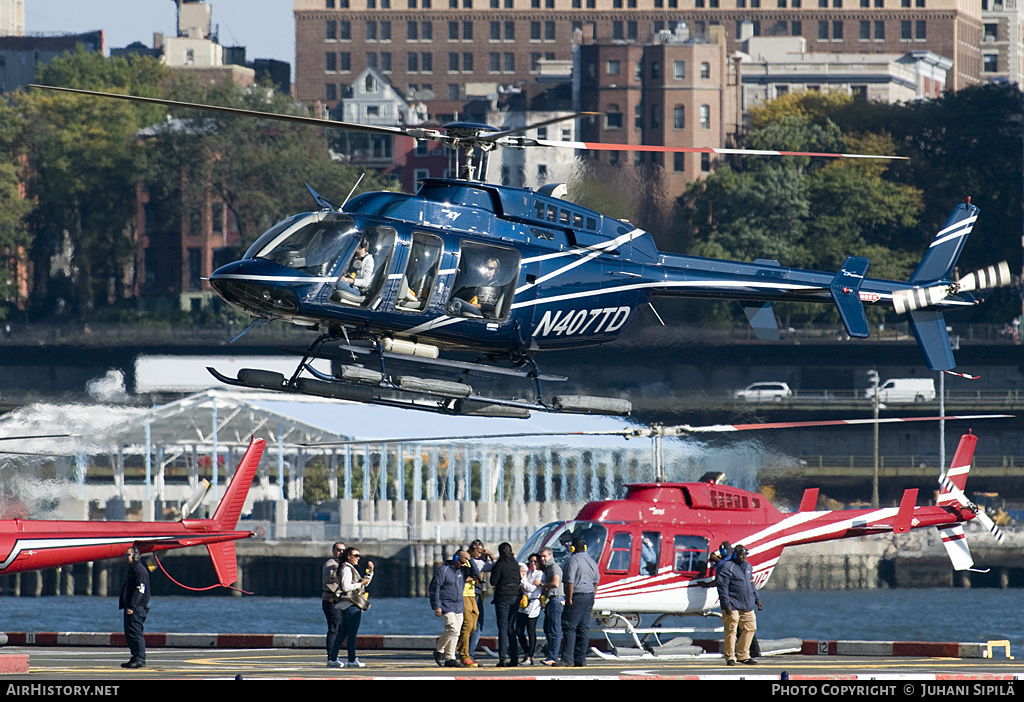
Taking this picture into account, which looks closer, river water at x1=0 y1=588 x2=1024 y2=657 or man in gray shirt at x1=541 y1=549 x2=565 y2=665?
man in gray shirt at x1=541 y1=549 x2=565 y2=665

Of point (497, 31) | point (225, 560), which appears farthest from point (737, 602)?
point (497, 31)

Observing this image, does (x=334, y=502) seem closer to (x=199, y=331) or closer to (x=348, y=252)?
(x=199, y=331)

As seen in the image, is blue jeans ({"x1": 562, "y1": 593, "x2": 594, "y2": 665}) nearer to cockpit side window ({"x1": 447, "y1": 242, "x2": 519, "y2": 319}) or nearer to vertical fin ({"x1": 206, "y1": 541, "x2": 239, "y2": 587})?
cockpit side window ({"x1": 447, "y1": 242, "x2": 519, "y2": 319})

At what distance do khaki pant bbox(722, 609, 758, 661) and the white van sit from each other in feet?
216

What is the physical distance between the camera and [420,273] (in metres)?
22.2

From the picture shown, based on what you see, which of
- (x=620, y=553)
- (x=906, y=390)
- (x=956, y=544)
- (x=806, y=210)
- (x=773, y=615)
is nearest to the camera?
(x=620, y=553)

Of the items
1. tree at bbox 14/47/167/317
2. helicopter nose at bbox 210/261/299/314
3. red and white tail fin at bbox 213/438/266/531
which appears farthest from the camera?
tree at bbox 14/47/167/317

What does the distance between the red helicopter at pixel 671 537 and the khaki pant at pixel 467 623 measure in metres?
2.63

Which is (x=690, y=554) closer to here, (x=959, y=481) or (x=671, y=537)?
(x=671, y=537)

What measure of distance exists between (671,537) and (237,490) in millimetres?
8530

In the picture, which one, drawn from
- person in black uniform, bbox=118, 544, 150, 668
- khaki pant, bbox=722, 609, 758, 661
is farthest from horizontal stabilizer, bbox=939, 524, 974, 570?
person in black uniform, bbox=118, 544, 150, 668

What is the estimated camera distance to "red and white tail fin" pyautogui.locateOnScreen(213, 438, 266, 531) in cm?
3158

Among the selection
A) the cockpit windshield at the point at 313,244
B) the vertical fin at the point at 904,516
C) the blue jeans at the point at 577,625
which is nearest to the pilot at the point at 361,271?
the cockpit windshield at the point at 313,244

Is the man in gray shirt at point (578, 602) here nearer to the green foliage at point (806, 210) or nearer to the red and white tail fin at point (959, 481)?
the red and white tail fin at point (959, 481)
